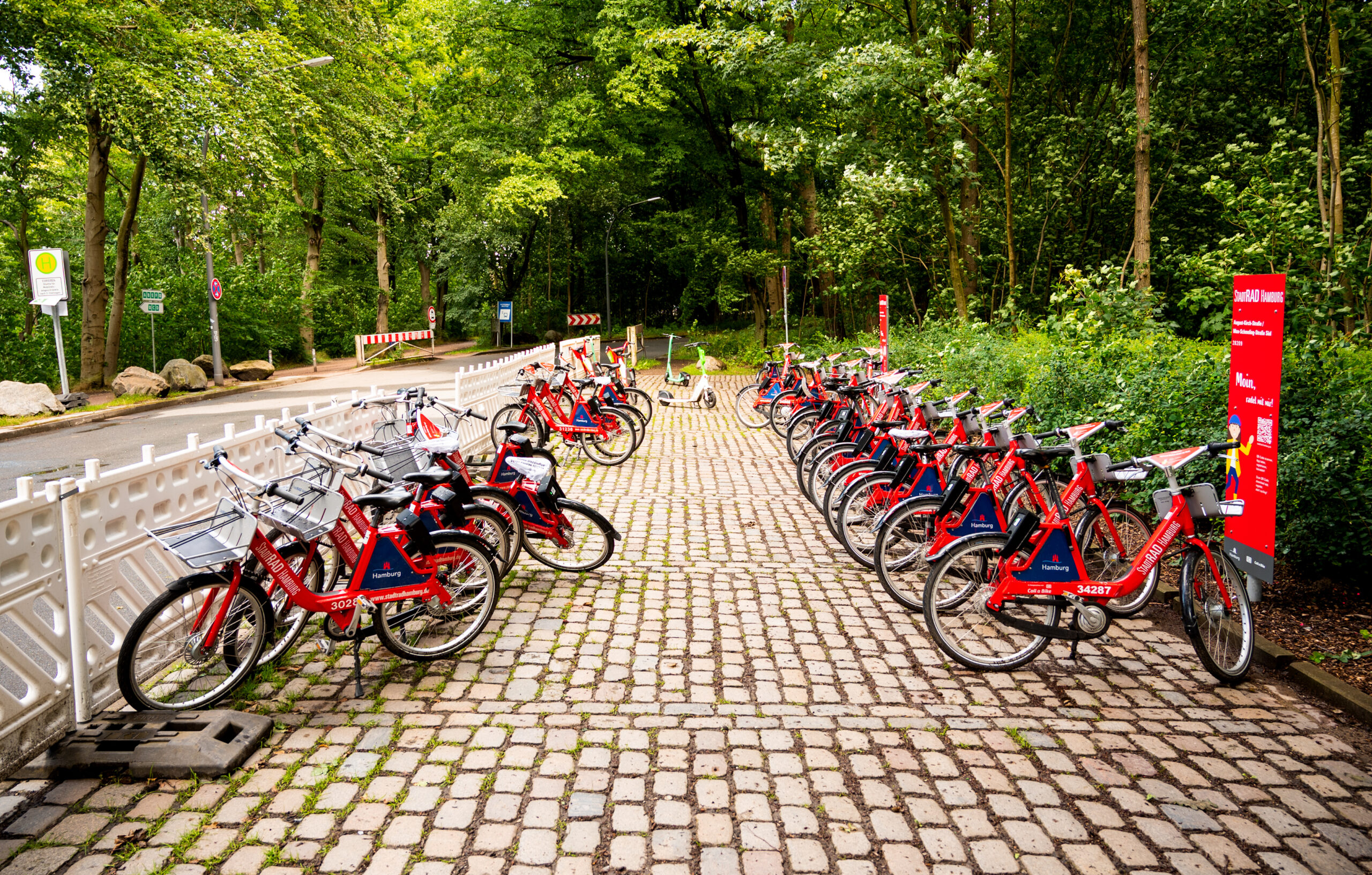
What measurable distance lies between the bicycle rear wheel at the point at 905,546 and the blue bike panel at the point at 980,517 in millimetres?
184

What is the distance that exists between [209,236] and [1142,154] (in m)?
17.9

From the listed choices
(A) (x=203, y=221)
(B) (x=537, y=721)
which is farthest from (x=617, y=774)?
(A) (x=203, y=221)

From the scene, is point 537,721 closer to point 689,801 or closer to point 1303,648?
point 689,801

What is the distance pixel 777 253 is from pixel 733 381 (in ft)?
21.1

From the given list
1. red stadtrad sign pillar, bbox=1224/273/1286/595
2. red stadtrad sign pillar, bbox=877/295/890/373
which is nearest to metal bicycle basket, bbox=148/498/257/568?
red stadtrad sign pillar, bbox=1224/273/1286/595

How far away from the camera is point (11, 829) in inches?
118

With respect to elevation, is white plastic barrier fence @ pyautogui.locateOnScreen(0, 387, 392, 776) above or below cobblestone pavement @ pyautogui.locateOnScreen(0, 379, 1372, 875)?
above

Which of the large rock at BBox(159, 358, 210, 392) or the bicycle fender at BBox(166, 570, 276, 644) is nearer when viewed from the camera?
the bicycle fender at BBox(166, 570, 276, 644)

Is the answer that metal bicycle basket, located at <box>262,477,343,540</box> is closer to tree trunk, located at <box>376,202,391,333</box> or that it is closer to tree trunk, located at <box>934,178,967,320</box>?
tree trunk, located at <box>934,178,967,320</box>

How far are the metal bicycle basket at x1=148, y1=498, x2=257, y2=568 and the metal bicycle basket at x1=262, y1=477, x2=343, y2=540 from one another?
16 cm

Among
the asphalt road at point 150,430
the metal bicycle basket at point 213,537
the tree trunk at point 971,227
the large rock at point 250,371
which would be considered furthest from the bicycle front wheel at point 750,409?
the large rock at point 250,371

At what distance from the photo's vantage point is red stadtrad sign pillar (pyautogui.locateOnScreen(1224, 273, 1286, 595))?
14.6 feet

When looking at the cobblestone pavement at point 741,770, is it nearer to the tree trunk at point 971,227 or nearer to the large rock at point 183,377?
the tree trunk at point 971,227

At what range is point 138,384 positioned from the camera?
18.1 m
